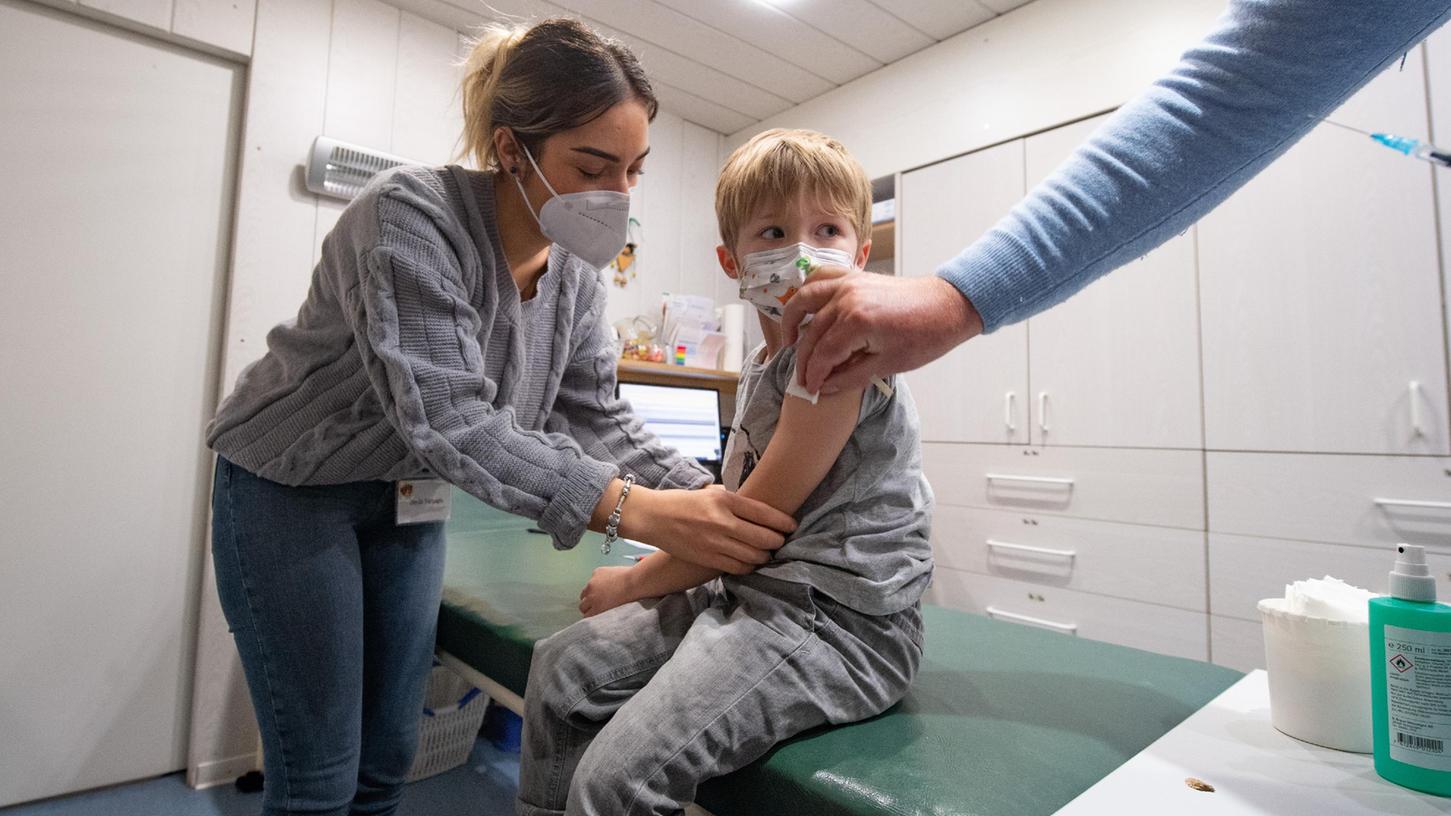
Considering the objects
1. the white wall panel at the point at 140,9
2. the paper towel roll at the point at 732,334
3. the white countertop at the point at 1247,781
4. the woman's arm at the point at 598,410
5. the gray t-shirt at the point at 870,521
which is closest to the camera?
the white countertop at the point at 1247,781

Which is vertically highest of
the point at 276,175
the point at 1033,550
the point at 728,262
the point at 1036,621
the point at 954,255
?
the point at 276,175

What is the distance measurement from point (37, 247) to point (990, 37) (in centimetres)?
324

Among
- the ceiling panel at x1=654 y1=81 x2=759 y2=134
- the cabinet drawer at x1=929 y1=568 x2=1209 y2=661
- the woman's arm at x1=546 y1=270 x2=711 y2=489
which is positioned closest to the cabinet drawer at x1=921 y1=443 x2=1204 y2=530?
the cabinet drawer at x1=929 y1=568 x2=1209 y2=661

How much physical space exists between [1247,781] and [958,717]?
0.91 ft

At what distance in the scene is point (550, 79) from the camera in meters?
1.00

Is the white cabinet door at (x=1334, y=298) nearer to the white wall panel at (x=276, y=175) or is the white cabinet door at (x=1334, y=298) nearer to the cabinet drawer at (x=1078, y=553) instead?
the cabinet drawer at (x=1078, y=553)

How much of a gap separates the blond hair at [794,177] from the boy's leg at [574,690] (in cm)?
56

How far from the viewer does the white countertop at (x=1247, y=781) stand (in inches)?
22.3

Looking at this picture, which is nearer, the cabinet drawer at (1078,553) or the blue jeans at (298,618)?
the blue jeans at (298,618)

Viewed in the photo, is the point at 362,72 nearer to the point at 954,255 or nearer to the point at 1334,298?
the point at 954,255

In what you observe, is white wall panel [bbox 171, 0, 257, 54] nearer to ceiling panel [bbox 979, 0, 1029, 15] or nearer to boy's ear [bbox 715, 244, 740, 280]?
boy's ear [bbox 715, 244, 740, 280]

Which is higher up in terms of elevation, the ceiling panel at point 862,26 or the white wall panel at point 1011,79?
the ceiling panel at point 862,26

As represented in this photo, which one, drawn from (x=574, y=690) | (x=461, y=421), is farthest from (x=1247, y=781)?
(x=461, y=421)

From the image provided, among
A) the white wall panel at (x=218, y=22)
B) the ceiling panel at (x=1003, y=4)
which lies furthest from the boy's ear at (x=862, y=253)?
the white wall panel at (x=218, y=22)
